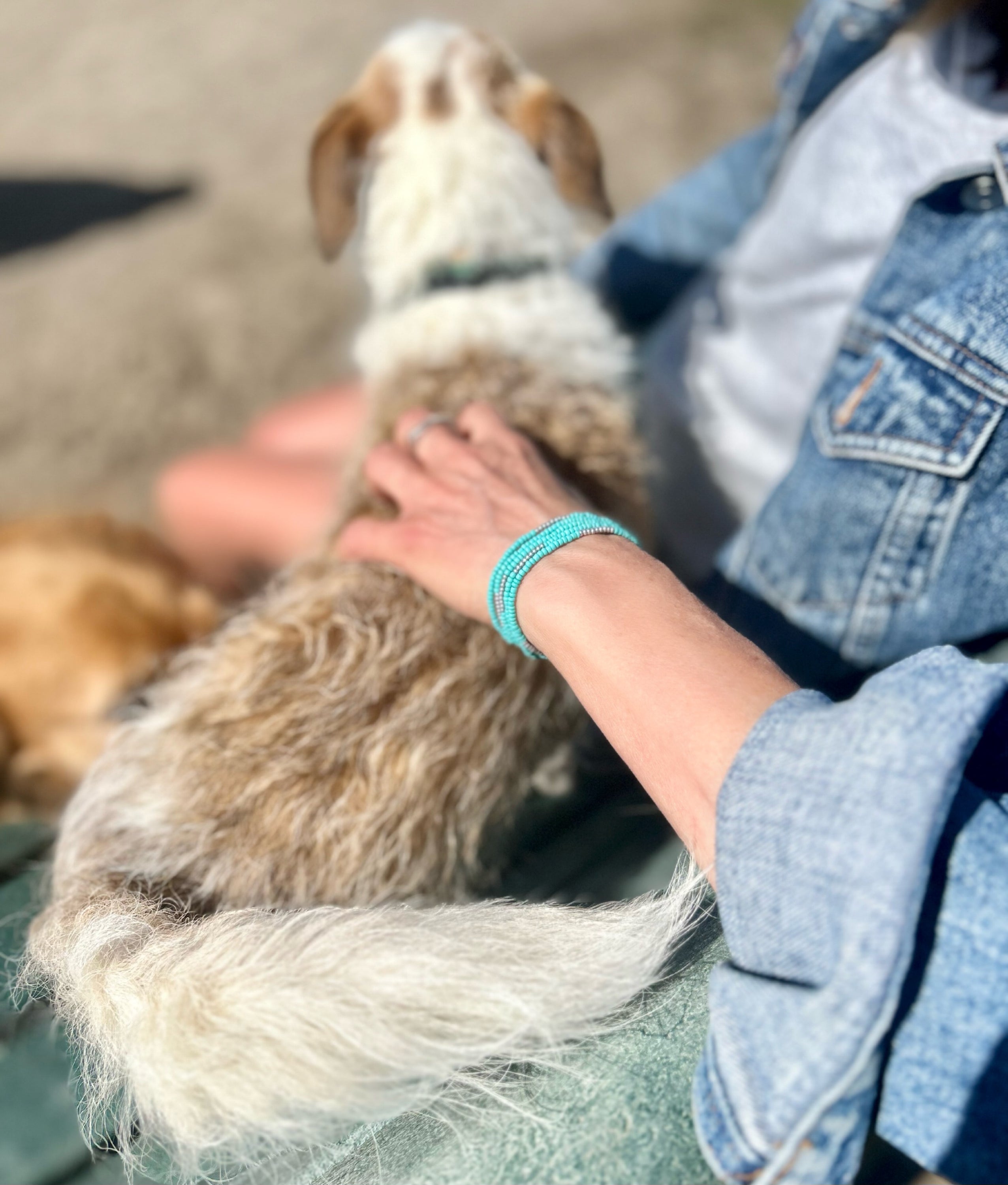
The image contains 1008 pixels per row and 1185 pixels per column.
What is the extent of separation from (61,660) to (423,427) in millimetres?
624

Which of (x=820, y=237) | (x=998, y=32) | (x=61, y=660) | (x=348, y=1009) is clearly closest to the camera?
(x=348, y=1009)

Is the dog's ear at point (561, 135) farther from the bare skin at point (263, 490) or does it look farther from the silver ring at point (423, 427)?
the silver ring at point (423, 427)

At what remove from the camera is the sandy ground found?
2.20 meters

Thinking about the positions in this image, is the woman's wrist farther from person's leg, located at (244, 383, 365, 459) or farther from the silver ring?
person's leg, located at (244, 383, 365, 459)

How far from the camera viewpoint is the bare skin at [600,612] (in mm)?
563

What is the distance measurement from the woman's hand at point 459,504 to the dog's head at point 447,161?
0.45 m

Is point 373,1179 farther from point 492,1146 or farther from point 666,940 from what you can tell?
point 666,940

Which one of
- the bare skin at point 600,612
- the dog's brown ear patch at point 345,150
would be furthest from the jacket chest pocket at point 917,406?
the dog's brown ear patch at point 345,150

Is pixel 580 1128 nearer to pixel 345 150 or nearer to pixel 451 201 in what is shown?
pixel 451 201

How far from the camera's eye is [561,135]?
1406 millimetres

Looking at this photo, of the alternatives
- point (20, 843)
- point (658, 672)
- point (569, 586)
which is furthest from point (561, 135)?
point (20, 843)

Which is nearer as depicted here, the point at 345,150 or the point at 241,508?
the point at 345,150

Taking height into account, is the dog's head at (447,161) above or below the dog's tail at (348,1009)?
above

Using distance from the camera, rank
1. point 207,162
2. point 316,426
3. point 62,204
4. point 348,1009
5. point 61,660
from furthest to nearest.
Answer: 1. point 207,162
2. point 62,204
3. point 316,426
4. point 61,660
5. point 348,1009
